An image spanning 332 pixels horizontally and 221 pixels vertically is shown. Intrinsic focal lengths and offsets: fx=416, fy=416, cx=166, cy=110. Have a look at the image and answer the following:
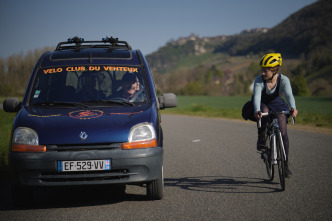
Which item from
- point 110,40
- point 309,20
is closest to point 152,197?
point 110,40

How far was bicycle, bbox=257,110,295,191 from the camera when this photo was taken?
Result: 6070 millimetres

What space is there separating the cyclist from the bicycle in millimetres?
82

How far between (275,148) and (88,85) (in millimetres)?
2974

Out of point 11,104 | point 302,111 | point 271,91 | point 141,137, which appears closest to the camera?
point 141,137

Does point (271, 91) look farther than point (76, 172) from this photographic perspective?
Yes

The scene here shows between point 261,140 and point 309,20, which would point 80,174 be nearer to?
point 261,140

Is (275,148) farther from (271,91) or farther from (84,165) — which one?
(84,165)

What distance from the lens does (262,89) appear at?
6.47 metres

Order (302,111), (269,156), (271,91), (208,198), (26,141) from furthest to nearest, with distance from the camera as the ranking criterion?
(302,111), (269,156), (271,91), (208,198), (26,141)

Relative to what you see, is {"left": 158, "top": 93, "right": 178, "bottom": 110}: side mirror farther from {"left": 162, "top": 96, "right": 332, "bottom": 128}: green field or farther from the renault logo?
{"left": 162, "top": 96, "right": 332, "bottom": 128}: green field

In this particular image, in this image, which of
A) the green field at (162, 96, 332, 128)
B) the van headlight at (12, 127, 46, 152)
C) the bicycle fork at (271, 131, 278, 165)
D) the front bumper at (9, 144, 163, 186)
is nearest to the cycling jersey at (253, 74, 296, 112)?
the bicycle fork at (271, 131, 278, 165)

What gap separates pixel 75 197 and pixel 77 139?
141 centimetres

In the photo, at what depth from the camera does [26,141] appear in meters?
5.06

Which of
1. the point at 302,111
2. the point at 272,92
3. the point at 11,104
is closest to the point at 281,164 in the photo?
the point at 272,92
